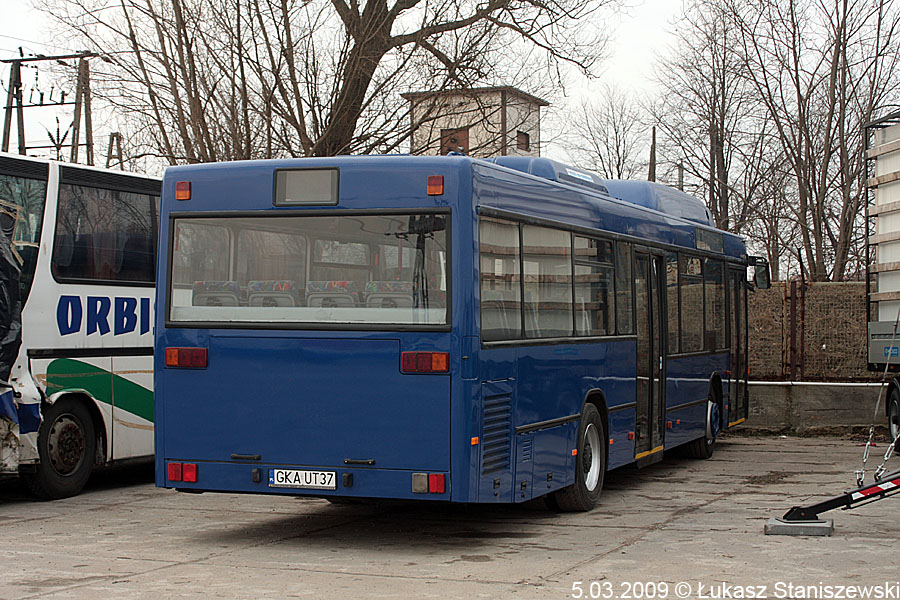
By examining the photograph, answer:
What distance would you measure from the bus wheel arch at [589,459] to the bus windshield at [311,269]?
2737 millimetres

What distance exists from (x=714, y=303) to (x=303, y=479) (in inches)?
325

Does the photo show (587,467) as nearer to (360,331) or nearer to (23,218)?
(360,331)

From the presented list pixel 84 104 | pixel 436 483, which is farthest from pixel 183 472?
pixel 84 104

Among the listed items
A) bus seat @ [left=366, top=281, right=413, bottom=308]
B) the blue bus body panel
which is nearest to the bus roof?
bus seat @ [left=366, top=281, right=413, bottom=308]

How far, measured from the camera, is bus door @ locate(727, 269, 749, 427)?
650 inches

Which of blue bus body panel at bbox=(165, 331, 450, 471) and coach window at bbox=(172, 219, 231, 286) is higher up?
coach window at bbox=(172, 219, 231, 286)

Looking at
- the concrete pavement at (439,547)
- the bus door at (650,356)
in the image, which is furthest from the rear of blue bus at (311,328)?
the bus door at (650,356)

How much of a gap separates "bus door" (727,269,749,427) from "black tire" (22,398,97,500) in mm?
8563

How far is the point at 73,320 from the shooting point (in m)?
12.1

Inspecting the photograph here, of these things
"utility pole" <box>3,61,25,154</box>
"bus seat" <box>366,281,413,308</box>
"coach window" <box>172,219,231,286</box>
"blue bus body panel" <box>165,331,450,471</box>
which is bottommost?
"blue bus body panel" <box>165,331,450,471</box>

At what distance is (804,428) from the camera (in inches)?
765

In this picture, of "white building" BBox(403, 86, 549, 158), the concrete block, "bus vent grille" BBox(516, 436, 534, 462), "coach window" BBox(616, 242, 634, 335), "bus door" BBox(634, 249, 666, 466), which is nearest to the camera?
the concrete block

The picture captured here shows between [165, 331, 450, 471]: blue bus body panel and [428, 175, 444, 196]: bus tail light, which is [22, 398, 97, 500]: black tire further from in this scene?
[428, 175, 444, 196]: bus tail light

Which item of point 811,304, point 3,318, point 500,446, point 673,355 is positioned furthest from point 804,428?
point 3,318
